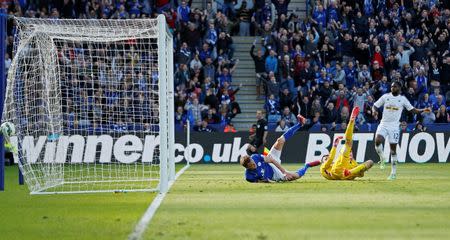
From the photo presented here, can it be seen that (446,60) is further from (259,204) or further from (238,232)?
(238,232)

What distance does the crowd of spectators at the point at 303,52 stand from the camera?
36.2 meters

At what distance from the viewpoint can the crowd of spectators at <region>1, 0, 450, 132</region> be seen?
119 ft

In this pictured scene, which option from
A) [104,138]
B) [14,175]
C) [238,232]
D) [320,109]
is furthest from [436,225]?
[320,109]

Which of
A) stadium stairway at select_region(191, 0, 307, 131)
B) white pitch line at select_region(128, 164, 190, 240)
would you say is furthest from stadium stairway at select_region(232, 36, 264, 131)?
white pitch line at select_region(128, 164, 190, 240)

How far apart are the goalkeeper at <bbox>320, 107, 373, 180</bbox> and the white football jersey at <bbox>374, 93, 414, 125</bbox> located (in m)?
2.29

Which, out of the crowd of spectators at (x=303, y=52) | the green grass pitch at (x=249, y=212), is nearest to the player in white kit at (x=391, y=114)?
the green grass pitch at (x=249, y=212)

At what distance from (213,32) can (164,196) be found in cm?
2056

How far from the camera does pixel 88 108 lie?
2773cm

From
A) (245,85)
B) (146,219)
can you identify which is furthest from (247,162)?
(245,85)

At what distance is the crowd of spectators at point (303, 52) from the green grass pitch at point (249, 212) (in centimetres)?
1416

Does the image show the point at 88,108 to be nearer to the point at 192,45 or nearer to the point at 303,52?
the point at 192,45

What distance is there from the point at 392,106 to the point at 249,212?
411 inches

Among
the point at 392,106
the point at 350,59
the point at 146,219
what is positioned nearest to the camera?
the point at 146,219

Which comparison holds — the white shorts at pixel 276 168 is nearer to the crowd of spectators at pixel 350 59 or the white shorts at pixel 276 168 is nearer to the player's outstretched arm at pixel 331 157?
the player's outstretched arm at pixel 331 157
